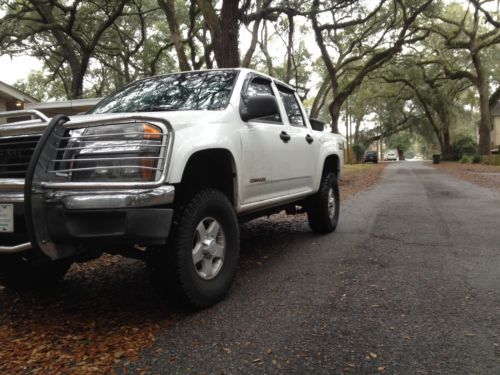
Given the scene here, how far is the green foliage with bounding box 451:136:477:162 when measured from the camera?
4281 centimetres

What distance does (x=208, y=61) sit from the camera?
1914 cm

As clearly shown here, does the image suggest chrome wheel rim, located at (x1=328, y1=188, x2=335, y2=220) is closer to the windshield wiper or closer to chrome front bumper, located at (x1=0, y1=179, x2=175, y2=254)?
the windshield wiper

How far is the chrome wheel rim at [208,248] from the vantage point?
3.52 meters

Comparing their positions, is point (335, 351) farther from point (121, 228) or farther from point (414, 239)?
point (414, 239)

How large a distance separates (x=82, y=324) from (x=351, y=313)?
6.71 feet

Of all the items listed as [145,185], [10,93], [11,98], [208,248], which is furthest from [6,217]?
[11,98]

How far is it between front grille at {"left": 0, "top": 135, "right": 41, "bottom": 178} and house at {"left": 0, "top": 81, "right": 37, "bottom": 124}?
15262 millimetres

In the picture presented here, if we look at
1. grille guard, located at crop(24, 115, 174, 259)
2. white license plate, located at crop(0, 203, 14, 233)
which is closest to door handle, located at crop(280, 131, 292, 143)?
grille guard, located at crop(24, 115, 174, 259)

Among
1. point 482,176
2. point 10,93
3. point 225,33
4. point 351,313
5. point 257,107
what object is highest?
point 225,33

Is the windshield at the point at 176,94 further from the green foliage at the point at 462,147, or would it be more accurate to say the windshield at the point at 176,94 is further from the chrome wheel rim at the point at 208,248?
the green foliage at the point at 462,147

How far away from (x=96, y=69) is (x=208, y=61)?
1871 cm

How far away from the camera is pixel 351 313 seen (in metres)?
3.44

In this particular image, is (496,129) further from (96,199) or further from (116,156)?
(96,199)

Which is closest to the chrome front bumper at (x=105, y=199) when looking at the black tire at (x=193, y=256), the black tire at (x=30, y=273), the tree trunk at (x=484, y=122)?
the black tire at (x=193, y=256)
